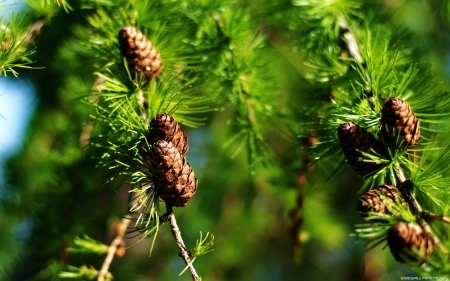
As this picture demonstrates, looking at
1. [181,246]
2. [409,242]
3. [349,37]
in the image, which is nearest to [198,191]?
[349,37]

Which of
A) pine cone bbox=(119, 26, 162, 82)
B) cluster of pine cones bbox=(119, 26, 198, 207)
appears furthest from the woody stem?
pine cone bbox=(119, 26, 162, 82)

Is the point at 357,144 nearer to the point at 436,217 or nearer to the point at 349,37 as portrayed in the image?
the point at 436,217

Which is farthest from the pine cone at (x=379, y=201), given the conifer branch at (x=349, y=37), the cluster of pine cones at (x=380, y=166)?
the conifer branch at (x=349, y=37)

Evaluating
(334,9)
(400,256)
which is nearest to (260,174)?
(334,9)

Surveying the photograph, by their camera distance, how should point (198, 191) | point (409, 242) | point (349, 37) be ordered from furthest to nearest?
point (198, 191) < point (349, 37) < point (409, 242)

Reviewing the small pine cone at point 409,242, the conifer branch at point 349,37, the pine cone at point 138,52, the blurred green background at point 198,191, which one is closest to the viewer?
the small pine cone at point 409,242

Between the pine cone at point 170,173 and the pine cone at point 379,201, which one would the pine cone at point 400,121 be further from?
the pine cone at point 170,173
